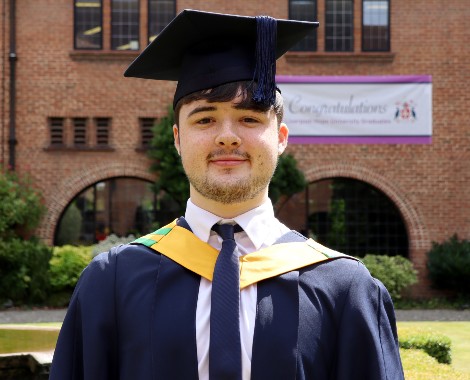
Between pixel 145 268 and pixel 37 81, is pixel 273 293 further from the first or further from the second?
pixel 37 81

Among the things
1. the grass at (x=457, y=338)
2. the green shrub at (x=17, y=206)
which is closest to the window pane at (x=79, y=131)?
the green shrub at (x=17, y=206)

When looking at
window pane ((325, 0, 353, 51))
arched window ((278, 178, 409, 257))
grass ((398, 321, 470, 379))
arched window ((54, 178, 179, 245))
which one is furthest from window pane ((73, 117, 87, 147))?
grass ((398, 321, 470, 379))

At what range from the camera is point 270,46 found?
2340 mm

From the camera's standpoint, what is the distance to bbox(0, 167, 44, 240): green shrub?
14633 mm

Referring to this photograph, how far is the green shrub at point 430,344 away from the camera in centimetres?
841

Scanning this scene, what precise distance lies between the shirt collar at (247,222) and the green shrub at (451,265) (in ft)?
43.7

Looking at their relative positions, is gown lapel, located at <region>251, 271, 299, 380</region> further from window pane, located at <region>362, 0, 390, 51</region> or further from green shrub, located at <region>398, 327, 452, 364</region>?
window pane, located at <region>362, 0, 390, 51</region>

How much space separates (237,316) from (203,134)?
19.9 inches

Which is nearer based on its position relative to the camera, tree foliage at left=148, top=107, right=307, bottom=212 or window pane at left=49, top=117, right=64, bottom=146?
tree foliage at left=148, top=107, right=307, bottom=212

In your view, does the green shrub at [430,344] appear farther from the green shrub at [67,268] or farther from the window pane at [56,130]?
the window pane at [56,130]

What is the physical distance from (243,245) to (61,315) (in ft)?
38.5

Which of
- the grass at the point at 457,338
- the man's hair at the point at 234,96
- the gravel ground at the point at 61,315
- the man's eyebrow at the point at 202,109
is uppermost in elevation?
the man's hair at the point at 234,96

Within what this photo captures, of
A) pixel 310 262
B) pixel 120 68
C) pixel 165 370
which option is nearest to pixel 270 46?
pixel 310 262

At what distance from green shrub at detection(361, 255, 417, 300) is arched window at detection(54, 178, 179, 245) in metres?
4.07
